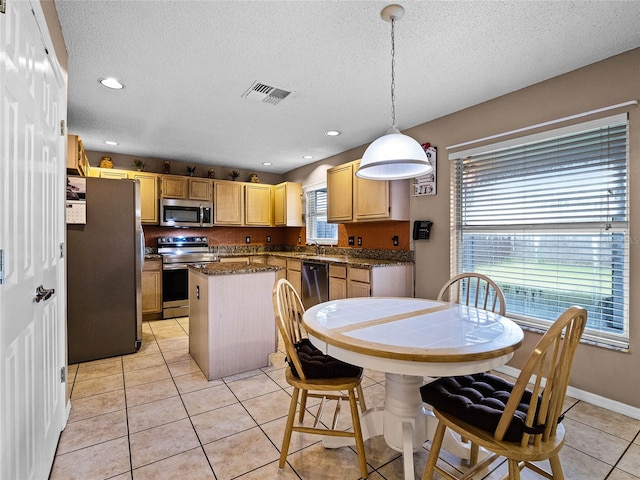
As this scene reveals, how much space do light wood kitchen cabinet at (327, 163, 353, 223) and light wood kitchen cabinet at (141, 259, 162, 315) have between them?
2498mm

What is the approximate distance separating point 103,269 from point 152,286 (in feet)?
4.93

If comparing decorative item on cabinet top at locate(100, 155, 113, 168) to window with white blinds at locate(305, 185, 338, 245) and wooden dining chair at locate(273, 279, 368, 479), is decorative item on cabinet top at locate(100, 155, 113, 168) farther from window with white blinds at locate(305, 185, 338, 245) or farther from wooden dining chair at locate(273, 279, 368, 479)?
wooden dining chair at locate(273, 279, 368, 479)

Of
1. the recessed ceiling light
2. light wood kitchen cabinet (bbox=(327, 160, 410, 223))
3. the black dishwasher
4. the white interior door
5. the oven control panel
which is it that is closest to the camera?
the white interior door

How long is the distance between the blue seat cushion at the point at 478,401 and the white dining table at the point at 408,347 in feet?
0.43

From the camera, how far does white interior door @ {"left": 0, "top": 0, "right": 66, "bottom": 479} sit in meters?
1.02

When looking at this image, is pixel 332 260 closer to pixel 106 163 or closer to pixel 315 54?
pixel 315 54

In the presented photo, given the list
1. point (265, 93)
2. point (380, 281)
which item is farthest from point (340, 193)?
point (265, 93)

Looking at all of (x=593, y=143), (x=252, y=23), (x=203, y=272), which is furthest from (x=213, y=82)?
(x=593, y=143)

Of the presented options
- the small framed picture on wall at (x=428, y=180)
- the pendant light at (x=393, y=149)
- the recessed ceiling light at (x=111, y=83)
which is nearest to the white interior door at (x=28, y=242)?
the recessed ceiling light at (x=111, y=83)

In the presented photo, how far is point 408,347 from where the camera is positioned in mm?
1297

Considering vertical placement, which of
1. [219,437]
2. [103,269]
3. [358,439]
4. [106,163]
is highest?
[106,163]

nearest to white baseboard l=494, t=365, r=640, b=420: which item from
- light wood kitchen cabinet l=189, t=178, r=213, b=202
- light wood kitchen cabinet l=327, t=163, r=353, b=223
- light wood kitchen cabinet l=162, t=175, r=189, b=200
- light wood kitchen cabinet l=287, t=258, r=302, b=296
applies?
light wood kitchen cabinet l=327, t=163, r=353, b=223

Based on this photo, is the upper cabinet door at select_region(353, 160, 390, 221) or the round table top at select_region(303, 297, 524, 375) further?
the upper cabinet door at select_region(353, 160, 390, 221)

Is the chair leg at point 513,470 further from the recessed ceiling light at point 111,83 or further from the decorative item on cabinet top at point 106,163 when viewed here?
the decorative item on cabinet top at point 106,163
